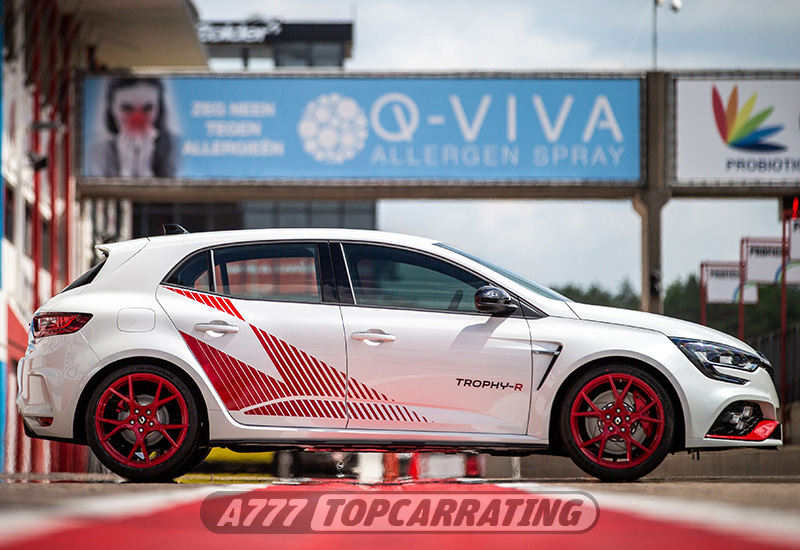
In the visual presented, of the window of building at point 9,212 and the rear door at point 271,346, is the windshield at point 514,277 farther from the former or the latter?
the window of building at point 9,212

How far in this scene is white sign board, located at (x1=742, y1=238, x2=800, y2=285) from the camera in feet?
74.0

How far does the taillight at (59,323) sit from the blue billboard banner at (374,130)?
14.6 meters

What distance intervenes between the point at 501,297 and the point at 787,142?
1613 centimetres

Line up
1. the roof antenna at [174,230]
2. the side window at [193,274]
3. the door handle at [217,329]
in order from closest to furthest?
the door handle at [217,329]
the side window at [193,274]
the roof antenna at [174,230]

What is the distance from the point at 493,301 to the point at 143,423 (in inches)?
85.7

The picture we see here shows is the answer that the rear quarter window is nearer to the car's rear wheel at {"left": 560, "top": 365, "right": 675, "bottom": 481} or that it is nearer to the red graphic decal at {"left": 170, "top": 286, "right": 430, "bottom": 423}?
the red graphic decal at {"left": 170, "top": 286, "right": 430, "bottom": 423}

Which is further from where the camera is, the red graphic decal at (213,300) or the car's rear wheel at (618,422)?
the red graphic decal at (213,300)

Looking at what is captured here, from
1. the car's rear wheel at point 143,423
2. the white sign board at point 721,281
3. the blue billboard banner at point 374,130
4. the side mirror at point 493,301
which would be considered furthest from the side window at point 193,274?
the white sign board at point 721,281

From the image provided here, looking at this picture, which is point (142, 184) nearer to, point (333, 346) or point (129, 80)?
point (129, 80)

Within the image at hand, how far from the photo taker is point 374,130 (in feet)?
72.2

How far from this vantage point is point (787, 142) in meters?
22.1

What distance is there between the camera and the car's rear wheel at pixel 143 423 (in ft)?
23.9

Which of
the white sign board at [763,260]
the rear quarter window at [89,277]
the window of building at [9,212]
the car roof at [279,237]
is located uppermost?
the window of building at [9,212]

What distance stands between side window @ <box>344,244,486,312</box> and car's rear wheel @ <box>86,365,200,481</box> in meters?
1.25
